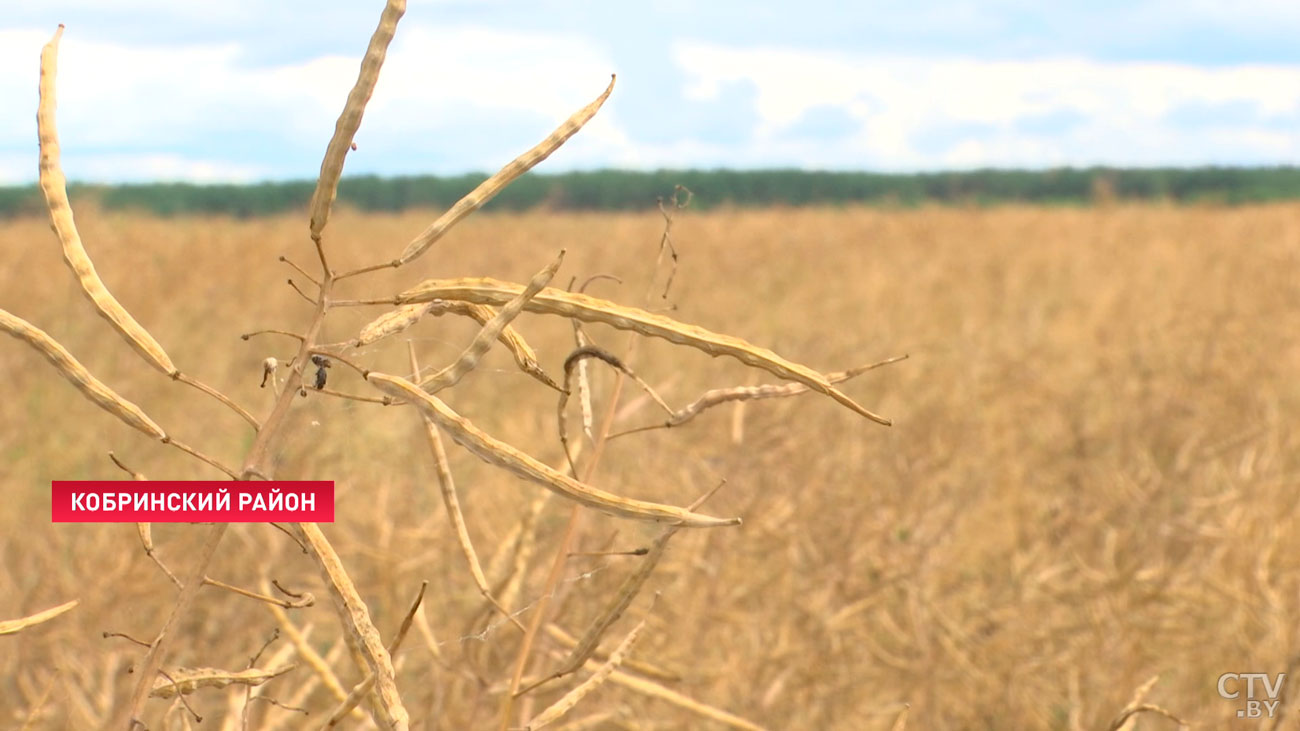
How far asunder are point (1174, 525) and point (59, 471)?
3536 mm

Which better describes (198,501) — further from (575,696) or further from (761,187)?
(761,187)

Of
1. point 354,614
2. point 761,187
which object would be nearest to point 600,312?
point 354,614

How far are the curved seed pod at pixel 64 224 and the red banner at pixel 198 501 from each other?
61 millimetres

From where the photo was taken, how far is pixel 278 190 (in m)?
27.7

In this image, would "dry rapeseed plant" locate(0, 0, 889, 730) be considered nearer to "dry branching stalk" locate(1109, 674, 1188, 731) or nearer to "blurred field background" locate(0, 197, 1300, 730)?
"blurred field background" locate(0, 197, 1300, 730)

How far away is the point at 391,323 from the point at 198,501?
6.3 inches

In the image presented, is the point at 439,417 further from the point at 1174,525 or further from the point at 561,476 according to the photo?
the point at 1174,525

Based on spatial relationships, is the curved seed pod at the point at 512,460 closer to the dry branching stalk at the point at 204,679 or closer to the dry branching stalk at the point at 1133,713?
the dry branching stalk at the point at 204,679

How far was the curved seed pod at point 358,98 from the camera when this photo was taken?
1.45 ft

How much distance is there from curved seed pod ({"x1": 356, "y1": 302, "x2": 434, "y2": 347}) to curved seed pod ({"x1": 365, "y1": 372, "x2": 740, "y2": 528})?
0.6 inches

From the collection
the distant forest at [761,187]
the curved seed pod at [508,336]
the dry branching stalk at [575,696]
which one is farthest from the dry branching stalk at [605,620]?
the distant forest at [761,187]

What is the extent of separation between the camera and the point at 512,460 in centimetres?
45

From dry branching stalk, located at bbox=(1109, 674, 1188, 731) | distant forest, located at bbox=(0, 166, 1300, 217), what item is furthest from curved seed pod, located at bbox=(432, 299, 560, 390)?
distant forest, located at bbox=(0, 166, 1300, 217)

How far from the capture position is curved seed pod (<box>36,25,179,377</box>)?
0.49m
